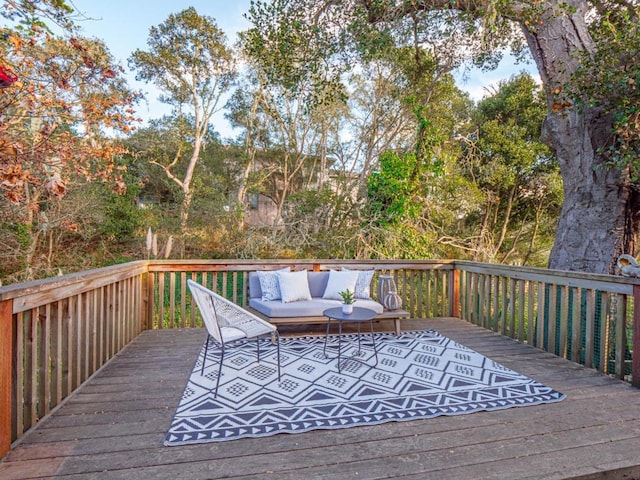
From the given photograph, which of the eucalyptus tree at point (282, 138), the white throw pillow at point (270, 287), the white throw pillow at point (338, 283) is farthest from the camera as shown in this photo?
the eucalyptus tree at point (282, 138)

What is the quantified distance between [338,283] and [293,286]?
58cm

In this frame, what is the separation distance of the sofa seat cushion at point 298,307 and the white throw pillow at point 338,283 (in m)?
0.20

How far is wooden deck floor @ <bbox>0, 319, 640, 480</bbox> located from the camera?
1.74 m

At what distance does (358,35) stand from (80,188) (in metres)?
6.56

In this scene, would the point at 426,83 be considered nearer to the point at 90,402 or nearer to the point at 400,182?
the point at 400,182

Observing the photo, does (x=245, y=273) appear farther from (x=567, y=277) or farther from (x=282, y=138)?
(x=282, y=138)

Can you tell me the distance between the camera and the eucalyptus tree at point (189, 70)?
11094 millimetres

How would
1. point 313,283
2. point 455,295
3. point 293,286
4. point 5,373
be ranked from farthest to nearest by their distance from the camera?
point 455,295 → point 313,283 → point 293,286 → point 5,373

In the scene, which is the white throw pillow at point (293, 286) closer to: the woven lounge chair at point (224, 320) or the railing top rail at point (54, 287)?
the woven lounge chair at point (224, 320)

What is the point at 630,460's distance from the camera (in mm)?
1837

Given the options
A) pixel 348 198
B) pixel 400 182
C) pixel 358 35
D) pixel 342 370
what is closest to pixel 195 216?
pixel 348 198

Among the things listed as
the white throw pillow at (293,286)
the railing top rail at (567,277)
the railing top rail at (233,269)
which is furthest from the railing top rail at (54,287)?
the railing top rail at (567,277)

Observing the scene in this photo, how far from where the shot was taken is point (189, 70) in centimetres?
1183

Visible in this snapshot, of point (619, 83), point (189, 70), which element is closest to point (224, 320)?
point (619, 83)
